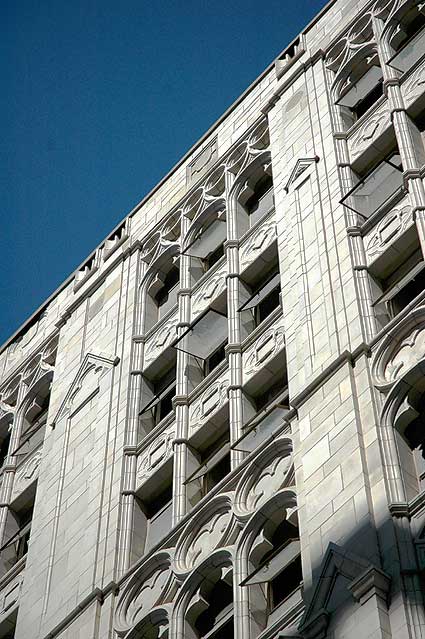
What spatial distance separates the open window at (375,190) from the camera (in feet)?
84.2

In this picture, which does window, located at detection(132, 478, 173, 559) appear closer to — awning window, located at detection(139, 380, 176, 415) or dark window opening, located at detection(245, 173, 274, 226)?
awning window, located at detection(139, 380, 176, 415)

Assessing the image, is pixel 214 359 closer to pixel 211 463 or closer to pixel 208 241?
pixel 211 463

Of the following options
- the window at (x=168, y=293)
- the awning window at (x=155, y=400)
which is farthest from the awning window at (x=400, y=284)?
the window at (x=168, y=293)

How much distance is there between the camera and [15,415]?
3628 cm

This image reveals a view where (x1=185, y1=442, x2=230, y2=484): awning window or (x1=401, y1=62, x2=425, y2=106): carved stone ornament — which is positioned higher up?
(x1=401, y1=62, x2=425, y2=106): carved stone ornament

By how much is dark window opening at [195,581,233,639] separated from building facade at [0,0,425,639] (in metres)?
0.04

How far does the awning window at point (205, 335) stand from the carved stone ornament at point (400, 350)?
6.88 meters

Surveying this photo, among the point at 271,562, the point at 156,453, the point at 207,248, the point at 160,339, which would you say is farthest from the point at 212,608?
the point at 207,248

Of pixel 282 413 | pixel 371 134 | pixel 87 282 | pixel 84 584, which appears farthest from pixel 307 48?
pixel 84 584

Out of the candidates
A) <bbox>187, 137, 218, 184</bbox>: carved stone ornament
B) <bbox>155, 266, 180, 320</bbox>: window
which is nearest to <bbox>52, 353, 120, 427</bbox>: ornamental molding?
<bbox>155, 266, 180, 320</bbox>: window

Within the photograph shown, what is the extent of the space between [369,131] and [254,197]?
4.82 m

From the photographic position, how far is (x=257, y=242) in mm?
29469

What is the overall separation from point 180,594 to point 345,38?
1570 cm

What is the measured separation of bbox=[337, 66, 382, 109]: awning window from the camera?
30.1m
